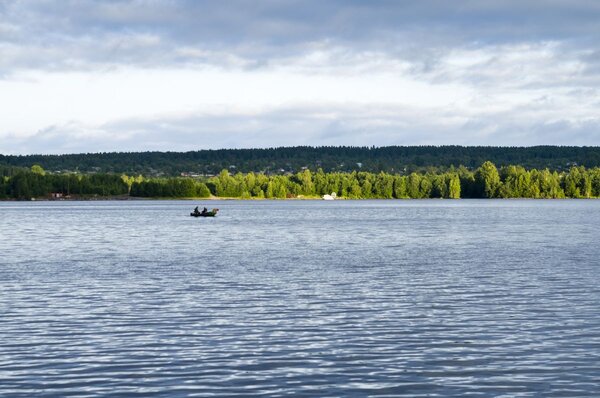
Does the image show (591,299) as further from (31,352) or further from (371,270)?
(31,352)

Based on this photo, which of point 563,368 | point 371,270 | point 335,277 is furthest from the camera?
point 371,270

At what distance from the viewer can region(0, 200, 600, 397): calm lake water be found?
25.9 m

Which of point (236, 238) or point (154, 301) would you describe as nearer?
point (154, 301)

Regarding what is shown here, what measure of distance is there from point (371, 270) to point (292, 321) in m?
23.6

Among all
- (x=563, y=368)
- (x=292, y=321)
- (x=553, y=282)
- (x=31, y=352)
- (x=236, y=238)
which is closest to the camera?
(x=563, y=368)

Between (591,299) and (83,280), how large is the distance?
28.5m

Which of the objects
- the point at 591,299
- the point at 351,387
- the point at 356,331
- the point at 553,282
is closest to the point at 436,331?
the point at 356,331

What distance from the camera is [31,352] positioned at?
98.9 feet

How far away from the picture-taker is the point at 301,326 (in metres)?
35.5

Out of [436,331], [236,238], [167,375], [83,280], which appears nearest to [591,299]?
[436,331]

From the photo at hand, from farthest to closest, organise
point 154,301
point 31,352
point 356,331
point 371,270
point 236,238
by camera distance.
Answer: point 236,238 → point 371,270 → point 154,301 → point 356,331 → point 31,352

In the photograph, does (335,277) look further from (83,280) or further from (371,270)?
(83,280)

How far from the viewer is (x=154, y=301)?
1699 inches

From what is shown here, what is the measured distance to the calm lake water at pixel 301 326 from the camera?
84.9ft
